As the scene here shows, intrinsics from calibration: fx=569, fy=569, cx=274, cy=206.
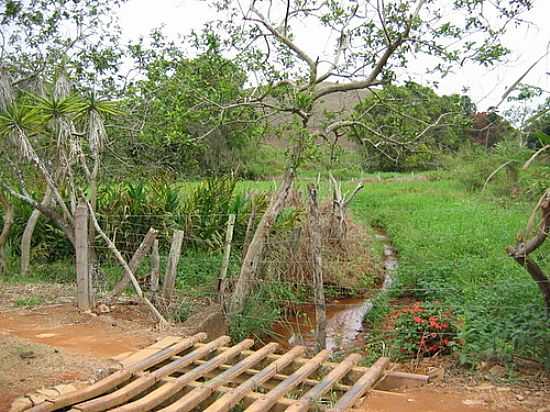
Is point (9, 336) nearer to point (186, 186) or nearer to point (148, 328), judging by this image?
point (148, 328)

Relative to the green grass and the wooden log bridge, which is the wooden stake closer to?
the wooden log bridge

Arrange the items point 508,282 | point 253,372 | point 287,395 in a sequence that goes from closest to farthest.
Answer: point 287,395, point 253,372, point 508,282

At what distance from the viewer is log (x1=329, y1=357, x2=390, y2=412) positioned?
3.66 m

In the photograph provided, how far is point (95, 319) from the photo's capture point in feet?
18.0

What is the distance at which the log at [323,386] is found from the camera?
11.8ft

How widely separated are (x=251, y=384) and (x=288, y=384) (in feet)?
0.85

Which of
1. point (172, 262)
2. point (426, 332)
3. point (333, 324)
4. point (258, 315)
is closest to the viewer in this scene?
point (426, 332)

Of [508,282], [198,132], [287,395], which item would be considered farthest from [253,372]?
[198,132]

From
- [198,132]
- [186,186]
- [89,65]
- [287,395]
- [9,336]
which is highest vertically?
[89,65]

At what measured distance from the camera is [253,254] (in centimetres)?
639

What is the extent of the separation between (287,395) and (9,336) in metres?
2.47

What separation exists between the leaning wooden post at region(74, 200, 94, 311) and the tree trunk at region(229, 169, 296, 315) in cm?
152

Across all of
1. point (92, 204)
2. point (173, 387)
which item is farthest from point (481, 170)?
point (173, 387)

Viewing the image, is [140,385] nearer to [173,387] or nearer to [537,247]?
[173,387]
